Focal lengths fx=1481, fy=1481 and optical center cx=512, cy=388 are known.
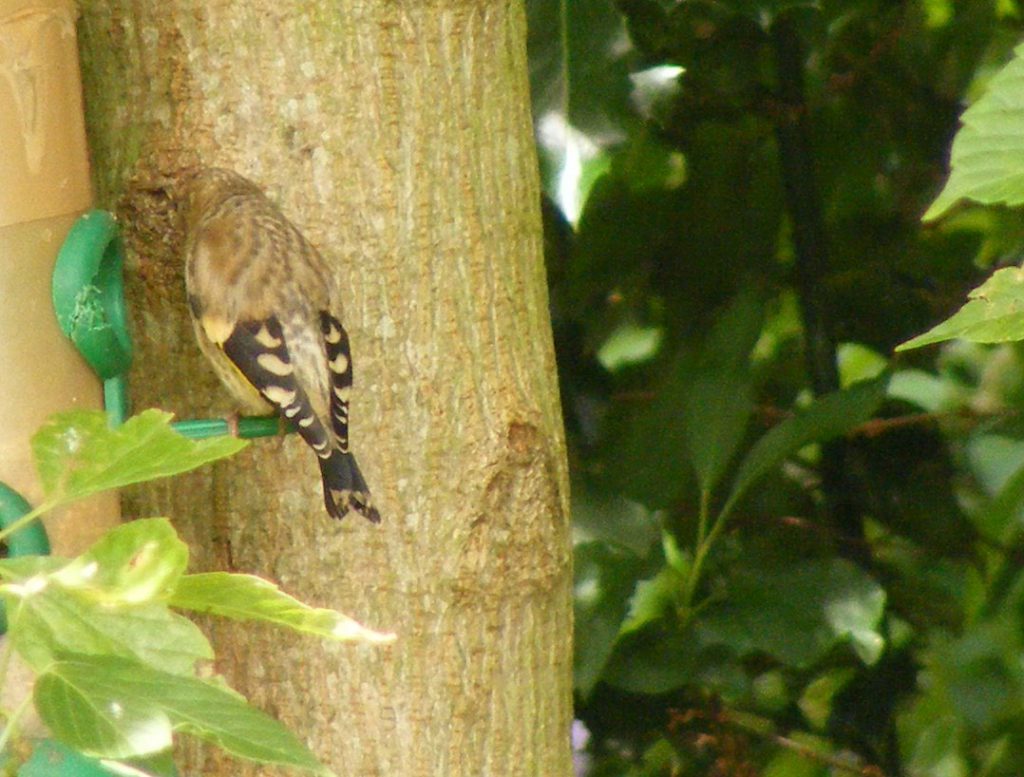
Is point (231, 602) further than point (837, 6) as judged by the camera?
No

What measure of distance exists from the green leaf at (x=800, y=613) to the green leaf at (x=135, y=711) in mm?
1837

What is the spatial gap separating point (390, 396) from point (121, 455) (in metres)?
0.97

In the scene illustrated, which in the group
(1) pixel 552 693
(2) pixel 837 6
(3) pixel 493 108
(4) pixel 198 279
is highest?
(2) pixel 837 6

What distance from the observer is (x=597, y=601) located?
2.77 metres

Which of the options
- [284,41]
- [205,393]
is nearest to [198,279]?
[205,393]

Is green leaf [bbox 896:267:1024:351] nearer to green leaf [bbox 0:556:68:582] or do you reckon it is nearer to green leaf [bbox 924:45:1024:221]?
green leaf [bbox 924:45:1024:221]

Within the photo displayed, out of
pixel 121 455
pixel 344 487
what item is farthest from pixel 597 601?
pixel 121 455

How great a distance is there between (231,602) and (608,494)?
1.69 meters

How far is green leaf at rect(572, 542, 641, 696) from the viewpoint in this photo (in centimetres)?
271

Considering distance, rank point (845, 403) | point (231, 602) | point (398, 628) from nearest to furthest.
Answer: point (231, 602)
point (398, 628)
point (845, 403)

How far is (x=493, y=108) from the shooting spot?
7.38 ft

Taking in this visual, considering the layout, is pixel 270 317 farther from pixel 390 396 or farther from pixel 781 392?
pixel 781 392

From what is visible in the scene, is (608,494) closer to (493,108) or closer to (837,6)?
(493,108)

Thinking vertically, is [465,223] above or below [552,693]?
above
